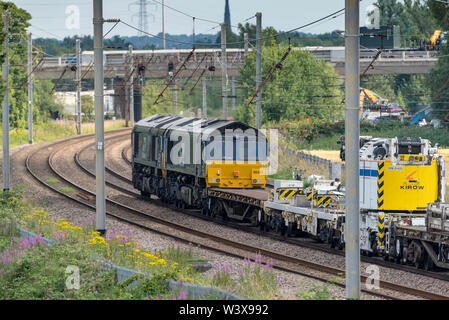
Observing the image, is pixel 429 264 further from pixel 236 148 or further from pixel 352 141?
pixel 236 148

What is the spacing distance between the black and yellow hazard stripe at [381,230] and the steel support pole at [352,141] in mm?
8964

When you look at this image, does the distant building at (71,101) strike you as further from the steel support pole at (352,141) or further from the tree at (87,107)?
the steel support pole at (352,141)

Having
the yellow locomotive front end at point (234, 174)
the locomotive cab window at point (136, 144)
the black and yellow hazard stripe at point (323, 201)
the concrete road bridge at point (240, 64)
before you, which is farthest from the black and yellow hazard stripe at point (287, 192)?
the concrete road bridge at point (240, 64)

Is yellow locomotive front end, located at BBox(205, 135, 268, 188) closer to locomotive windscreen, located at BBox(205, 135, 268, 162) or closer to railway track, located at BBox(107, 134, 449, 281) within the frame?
locomotive windscreen, located at BBox(205, 135, 268, 162)

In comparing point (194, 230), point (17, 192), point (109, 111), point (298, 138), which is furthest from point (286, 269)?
point (109, 111)

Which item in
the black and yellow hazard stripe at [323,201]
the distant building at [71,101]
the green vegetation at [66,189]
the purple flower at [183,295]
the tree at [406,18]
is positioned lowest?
the green vegetation at [66,189]

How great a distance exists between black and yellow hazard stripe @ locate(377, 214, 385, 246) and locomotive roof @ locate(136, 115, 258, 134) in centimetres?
1106

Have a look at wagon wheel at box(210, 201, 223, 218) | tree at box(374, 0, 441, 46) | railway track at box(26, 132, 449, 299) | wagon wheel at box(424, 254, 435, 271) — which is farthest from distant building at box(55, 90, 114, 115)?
wagon wheel at box(424, 254, 435, 271)

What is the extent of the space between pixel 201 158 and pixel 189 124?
329 cm

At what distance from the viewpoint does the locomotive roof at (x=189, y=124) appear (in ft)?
110

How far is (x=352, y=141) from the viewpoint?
14.2 meters

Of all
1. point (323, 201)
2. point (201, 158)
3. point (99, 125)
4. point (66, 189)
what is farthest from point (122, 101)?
point (323, 201)

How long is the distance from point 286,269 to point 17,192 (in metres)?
14.7
